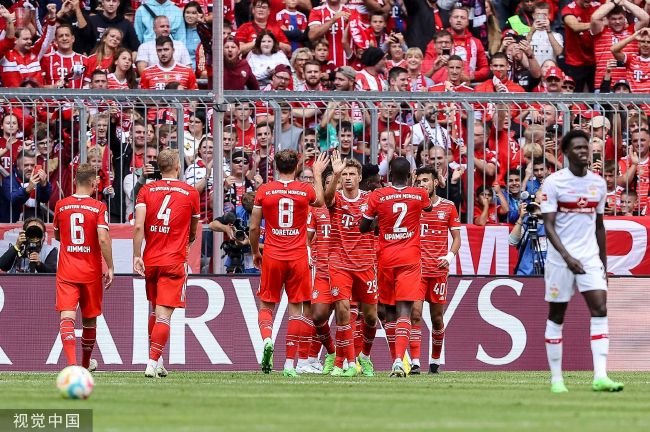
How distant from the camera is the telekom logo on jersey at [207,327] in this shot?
19.2 m

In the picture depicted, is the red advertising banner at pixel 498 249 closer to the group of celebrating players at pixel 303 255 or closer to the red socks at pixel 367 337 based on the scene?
the group of celebrating players at pixel 303 255

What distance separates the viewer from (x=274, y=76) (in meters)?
22.8

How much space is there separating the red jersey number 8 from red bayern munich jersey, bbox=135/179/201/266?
1029 millimetres

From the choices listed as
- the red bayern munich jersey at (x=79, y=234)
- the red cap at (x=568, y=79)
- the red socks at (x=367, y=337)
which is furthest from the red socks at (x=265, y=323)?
the red cap at (x=568, y=79)

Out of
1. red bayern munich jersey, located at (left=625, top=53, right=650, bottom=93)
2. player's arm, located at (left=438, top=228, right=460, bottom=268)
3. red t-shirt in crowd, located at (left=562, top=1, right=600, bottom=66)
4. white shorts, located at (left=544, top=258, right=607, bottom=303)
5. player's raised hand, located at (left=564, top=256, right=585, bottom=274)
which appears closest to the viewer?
player's raised hand, located at (left=564, top=256, right=585, bottom=274)

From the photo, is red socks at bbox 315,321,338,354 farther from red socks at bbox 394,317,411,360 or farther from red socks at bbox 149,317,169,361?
red socks at bbox 149,317,169,361

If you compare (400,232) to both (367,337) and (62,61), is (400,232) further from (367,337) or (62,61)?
(62,61)

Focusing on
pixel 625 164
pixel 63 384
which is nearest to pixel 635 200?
pixel 625 164

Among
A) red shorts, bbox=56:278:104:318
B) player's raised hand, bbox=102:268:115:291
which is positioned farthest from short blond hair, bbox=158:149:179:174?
red shorts, bbox=56:278:104:318

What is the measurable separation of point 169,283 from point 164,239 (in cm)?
49

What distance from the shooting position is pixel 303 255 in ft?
55.1

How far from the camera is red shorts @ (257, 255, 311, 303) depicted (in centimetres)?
1672

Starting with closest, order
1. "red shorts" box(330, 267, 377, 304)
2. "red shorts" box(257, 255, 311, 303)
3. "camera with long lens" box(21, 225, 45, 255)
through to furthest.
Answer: "red shorts" box(257, 255, 311, 303)
"red shorts" box(330, 267, 377, 304)
"camera with long lens" box(21, 225, 45, 255)

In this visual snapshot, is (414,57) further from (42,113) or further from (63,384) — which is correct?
(63,384)
